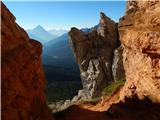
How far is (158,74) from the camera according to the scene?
1096 inches

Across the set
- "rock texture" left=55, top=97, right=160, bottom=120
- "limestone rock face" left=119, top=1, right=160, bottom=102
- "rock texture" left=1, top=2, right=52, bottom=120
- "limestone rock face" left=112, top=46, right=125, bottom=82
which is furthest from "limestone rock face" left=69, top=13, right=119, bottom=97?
"rock texture" left=1, top=2, right=52, bottom=120

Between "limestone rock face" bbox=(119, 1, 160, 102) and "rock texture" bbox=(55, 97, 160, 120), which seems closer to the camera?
"limestone rock face" bbox=(119, 1, 160, 102)

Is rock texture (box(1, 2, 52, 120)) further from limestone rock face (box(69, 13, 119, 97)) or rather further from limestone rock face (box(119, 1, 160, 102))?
limestone rock face (box(69, 13, 119, 97))

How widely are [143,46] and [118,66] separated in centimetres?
5764

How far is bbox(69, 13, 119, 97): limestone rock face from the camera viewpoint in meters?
89.1

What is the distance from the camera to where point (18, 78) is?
23.3 m

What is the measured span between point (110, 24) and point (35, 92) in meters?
67.5

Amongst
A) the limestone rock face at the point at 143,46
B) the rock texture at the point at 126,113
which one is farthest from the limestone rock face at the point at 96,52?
the rock texture at the point at 126,113

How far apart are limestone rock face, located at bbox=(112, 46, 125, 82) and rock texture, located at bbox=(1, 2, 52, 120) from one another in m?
58.1

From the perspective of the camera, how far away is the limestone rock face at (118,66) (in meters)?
85.1

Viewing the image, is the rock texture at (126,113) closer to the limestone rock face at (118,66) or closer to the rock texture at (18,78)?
the rock texture at (18,78)

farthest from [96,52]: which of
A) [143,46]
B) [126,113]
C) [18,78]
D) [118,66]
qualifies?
[18,78]

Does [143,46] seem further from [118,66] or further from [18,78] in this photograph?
[118,66]

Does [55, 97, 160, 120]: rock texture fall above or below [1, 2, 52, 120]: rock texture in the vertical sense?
below
